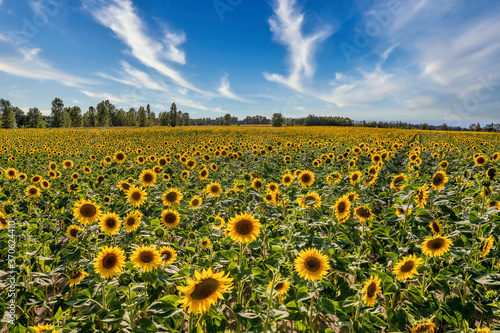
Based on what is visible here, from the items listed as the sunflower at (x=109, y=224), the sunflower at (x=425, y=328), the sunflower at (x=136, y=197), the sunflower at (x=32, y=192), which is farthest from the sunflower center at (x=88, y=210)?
the sunflower at (x=425, y=328)

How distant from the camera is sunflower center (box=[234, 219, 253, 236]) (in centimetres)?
275

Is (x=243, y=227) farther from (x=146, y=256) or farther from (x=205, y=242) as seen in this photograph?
(x=146, y=256)

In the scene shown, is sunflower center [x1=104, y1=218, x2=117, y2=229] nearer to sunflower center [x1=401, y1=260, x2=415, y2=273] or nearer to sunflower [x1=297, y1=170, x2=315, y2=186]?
sunflower [x1=297, y1=170, x2=315, y2=186]

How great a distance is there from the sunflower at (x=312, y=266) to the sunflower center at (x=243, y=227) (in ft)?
2.09

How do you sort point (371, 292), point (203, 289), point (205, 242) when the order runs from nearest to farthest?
point (203, 289), point (371, 292), point (205, 242)

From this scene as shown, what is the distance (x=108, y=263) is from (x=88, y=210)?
168 centimetres

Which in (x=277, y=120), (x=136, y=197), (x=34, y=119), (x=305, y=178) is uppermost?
(x=277, y=120)

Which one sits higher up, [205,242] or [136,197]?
[136,197]

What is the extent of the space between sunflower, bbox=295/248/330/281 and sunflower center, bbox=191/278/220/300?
101cm

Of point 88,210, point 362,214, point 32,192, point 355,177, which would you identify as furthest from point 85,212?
point 355,177

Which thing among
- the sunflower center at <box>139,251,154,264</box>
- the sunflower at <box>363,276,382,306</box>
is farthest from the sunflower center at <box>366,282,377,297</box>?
the sunflower center at <box>139,251,154,264</box>

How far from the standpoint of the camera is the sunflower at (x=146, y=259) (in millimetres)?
2555

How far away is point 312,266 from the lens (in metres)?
2.44

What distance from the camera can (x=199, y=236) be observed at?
131 inches
